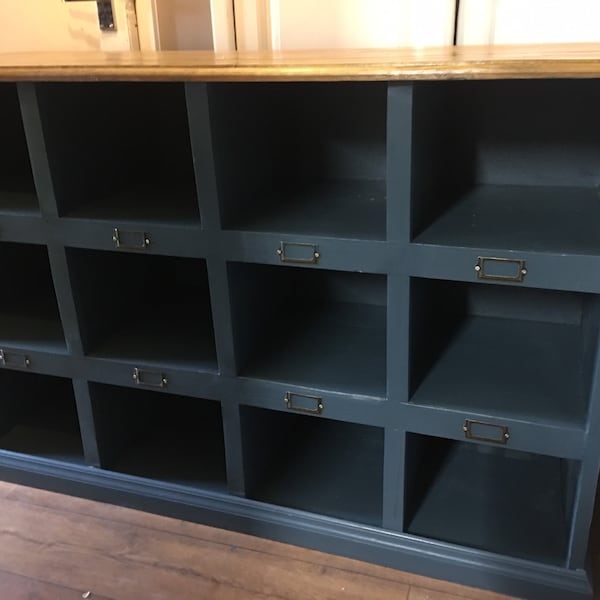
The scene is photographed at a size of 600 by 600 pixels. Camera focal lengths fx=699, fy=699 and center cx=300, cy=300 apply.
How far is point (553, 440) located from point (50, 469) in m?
1.33

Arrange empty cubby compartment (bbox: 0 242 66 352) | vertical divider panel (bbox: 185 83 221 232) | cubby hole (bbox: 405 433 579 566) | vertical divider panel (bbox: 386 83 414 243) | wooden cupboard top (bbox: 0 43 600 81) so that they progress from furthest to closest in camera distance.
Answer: empty cubby compartment (bbox: 0 242 66 352) < cubby hole (bbox: 405 433 579 566) < vertical divider panel (bbox: 185 83 221 232) < vertical divider panel (bbox: 386 83 414 243) < wooden cupboard top (bbox: 0 43 600 81)

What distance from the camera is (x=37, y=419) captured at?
213 cm

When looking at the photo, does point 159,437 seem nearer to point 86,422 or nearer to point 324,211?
point 86,422

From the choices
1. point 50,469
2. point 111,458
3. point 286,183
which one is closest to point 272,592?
point 111,458

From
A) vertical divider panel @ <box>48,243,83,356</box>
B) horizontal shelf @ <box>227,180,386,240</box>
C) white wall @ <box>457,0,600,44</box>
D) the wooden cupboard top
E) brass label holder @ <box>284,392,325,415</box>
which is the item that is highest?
white wall @ <box>457,0,600,44</box>

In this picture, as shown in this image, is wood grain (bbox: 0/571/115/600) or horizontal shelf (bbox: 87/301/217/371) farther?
horizontal shelf (bbox: 87/301/217/371)

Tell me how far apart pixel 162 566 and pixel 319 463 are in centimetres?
48

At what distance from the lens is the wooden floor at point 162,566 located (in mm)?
1582

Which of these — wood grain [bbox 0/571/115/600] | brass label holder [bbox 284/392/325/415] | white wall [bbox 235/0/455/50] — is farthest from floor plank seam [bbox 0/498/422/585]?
white wall [bbox 235/0/455/50]

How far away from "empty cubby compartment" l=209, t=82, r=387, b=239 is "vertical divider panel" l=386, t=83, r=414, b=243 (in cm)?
7

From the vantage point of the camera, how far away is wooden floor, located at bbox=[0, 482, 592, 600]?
1582 millimetres

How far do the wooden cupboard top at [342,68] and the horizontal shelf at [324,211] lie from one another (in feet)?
1.03

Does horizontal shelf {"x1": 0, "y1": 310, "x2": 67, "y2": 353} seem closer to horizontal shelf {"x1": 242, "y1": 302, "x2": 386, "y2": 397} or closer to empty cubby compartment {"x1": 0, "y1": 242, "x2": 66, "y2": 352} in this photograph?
empty cubby compartment {"x1": 0, "y1": 242, "x2": 66, "y2": 352}

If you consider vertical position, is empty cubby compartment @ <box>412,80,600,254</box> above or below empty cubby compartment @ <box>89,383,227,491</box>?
above
